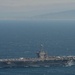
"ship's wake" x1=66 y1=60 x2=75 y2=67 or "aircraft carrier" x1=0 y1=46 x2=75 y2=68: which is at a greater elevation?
"aircraft carrier" x1=0 y1=46 x2=75 y2=68

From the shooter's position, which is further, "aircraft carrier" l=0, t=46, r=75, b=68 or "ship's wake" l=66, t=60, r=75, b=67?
"ship's wake" l=66, t=60, r=75, b=67

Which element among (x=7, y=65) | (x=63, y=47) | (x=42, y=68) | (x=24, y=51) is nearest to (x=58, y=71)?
(x=42, y=68)

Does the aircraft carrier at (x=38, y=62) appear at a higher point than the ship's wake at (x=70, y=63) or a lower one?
higher

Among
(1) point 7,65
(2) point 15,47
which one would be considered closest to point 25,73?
(1) point 7,65

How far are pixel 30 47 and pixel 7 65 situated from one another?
45.9 metres

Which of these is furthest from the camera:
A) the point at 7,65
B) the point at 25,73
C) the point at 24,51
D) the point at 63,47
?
the point at 63,47

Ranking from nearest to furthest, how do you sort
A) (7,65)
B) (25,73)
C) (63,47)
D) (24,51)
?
(25,73) → (7,65) → (24,51) → (63,47)

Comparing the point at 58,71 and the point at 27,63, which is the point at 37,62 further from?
the point at 58,71

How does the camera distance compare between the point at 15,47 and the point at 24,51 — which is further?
the point at 15,47

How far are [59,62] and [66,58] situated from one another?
2.60 metres

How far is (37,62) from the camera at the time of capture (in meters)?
125

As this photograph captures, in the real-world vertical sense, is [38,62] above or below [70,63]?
above

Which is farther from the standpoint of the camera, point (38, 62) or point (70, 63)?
point (70, 63)

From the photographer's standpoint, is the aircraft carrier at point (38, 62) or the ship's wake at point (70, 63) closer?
the aircraft carrier at point (38, 62)
